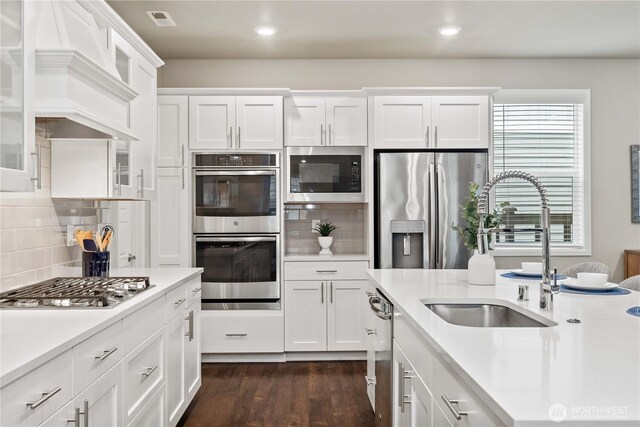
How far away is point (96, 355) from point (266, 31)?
3.02 m

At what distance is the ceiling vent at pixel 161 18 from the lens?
3.60 m

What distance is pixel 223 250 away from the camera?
4.20 meters

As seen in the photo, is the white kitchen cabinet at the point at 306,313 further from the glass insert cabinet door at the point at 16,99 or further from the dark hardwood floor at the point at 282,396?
the glass insert cabinet door at the point at 16,99

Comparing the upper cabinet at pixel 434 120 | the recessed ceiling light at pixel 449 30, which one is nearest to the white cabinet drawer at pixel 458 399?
the upper cabinet at pixel 434 120

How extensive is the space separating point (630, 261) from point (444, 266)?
1.96m

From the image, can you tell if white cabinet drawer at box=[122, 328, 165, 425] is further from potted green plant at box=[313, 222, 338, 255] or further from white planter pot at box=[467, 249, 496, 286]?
potted green plant at box=[313, 222, 338, 255]

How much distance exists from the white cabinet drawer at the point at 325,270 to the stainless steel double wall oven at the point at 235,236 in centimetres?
12

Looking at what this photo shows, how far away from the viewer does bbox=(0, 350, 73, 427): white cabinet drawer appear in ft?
3.84

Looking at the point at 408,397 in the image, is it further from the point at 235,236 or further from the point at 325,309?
the point at 235,236

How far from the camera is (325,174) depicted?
432cm

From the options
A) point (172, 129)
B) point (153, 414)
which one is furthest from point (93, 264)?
point (172, 129)

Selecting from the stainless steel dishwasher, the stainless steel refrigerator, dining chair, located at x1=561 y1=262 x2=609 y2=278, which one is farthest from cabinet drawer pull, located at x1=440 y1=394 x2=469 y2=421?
the stainless steel refrigerator

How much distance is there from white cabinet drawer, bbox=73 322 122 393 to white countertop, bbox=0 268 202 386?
0.04m

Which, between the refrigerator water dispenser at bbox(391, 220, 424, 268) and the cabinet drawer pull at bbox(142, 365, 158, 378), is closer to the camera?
the cabinet drawer pull at bbox(142, 365, 158, 378)
